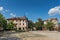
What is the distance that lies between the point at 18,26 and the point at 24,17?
24.9ft

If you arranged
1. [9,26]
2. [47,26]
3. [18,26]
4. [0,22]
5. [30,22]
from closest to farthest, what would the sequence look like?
[0,22], [9,26], [47,26], [18,26], [30,22]

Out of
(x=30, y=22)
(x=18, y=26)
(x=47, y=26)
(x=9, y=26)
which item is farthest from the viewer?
(x=30, y=22)

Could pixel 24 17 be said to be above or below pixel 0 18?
above

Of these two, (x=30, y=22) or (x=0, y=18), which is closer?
(x=0, y=18)

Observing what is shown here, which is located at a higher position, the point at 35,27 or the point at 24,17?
the point at 24,17

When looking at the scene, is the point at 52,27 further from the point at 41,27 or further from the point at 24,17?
the point at 24,17

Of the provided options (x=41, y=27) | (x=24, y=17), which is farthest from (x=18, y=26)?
(x=41, y=27)

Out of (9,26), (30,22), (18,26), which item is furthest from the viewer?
(30,22)

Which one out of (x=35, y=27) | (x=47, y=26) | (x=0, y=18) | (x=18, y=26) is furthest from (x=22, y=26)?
(x=0, y=18)

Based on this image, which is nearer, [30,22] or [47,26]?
[47,26]

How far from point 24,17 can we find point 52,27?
19.4 m

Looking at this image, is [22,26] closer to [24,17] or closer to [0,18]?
[24,17]

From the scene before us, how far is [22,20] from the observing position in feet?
254

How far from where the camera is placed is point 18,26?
249 ft
